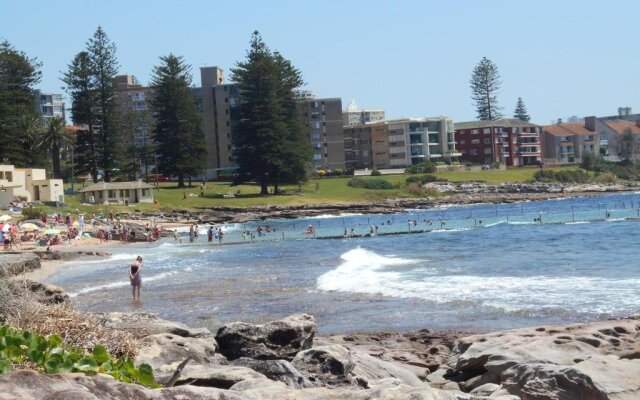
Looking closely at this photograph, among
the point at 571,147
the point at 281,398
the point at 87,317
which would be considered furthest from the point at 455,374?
the point at 571,147

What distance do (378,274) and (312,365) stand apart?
20124 millimetres

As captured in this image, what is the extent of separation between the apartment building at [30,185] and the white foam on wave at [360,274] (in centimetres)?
3506

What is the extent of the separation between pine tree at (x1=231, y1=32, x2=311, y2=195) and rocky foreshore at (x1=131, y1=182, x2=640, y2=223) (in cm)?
628

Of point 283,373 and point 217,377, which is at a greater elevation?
point 217,377

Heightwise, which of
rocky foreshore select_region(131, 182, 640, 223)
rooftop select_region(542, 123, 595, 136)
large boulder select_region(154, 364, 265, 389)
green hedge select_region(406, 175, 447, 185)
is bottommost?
rocky foreshore select_region(131, 182, 640, 223)

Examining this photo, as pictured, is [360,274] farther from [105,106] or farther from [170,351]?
[105,106]

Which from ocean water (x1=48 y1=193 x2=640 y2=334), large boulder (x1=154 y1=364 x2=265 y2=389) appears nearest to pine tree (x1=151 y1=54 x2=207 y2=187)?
ocean water (x1=48 y1=193 x2=640 y2=334)

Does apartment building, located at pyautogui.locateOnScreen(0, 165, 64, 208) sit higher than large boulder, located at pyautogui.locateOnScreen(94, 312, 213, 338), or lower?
higher

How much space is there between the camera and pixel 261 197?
8888 cm

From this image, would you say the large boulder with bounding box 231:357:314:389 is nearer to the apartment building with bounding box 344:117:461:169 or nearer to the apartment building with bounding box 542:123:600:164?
Result: the apartment building with bounding box 344:117:461:169

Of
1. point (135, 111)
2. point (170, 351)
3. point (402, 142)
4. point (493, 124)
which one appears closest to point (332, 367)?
point (170, 351)

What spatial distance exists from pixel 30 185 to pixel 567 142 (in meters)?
100

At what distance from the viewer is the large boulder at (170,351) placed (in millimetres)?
8750

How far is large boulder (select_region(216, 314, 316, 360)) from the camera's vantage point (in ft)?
36.0
